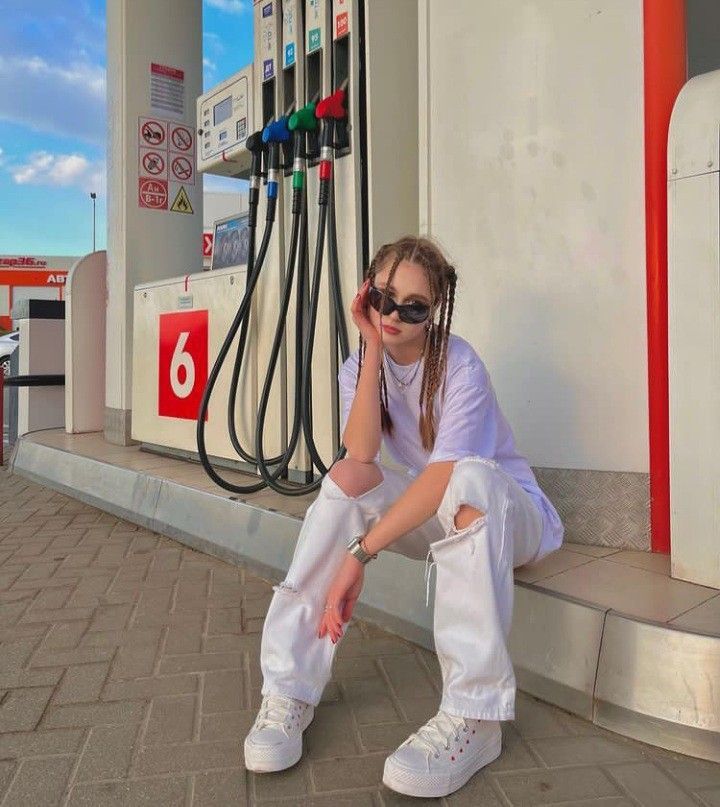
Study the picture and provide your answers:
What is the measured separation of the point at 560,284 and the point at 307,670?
1.46 metres

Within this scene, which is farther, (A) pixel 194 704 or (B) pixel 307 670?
(A) pixel 194 704

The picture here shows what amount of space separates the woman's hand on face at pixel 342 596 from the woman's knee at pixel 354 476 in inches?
6.1

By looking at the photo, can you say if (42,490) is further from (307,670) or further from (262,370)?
(307,670)

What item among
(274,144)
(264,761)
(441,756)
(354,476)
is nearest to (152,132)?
(274,144)

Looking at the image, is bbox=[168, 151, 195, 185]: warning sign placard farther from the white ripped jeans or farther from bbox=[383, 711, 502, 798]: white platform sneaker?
bbox=[383, 711, 502, 798]: white platform sneaker

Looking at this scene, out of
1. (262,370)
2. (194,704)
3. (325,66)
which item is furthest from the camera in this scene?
(262,370)

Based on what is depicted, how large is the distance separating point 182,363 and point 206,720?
259 cm

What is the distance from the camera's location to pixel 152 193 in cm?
496

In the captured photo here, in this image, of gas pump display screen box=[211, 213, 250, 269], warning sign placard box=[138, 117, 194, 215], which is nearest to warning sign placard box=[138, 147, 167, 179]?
warning sign placard box=[138, 117, 194, 215]

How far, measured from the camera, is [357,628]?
245 centimetres

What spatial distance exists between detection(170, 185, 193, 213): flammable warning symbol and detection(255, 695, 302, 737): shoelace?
13.2ft

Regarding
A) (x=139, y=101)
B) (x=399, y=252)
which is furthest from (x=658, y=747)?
(x=139, y=101)

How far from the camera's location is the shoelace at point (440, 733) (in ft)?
5.09

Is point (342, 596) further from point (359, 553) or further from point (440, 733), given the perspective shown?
point (440, 733)
